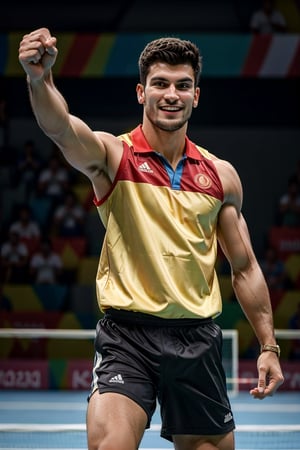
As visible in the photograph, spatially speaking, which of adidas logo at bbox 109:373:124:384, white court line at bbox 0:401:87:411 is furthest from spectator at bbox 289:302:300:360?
adidas logo at bbox 109:373:124:384

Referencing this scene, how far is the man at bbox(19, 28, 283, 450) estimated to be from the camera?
3416 mm

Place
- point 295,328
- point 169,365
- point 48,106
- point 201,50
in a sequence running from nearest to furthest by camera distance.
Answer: point 48,106, point 169,365, point 295,328, point 201,50

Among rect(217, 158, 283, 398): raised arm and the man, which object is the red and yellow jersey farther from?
Answer: rect(217, 158, 283, 398): raised arm

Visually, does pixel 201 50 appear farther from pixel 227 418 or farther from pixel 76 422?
pixel 227 418

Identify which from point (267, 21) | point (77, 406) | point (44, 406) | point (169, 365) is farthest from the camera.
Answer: point (267, 21)

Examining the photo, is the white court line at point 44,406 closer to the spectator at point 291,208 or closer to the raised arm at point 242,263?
the spectator at point 291,208

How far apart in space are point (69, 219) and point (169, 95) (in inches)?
404

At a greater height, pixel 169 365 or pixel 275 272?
pixel 169 365

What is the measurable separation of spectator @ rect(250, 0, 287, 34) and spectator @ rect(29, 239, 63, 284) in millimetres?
4119

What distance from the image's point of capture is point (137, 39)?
12.9 m

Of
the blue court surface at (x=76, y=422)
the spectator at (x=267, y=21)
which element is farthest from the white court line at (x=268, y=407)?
the spectator at (x=267, y=21)

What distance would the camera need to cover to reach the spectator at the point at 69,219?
1372cm

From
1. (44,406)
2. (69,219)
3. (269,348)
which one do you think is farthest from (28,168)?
(269,348)

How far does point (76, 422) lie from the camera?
876 centimetres
